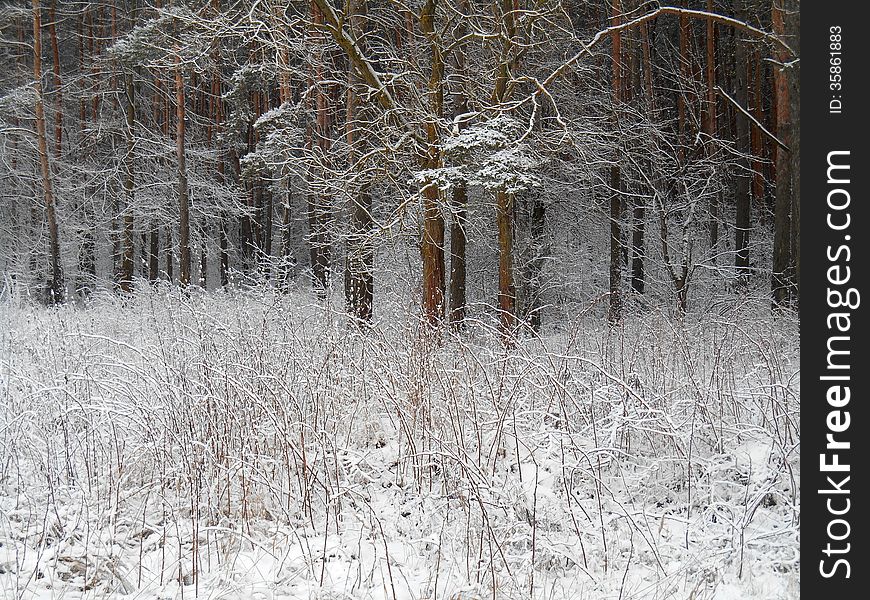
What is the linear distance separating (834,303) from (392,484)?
113 inches

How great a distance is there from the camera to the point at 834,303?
3.04 metres

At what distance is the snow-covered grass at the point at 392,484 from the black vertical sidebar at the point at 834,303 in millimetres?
302

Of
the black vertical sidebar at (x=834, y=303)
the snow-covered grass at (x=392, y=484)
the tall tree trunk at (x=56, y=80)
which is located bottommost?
the snow-covered grass at (x=392, y=484)

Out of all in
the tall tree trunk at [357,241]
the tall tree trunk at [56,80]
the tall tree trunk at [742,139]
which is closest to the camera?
the tall tree trunk at [357,241]

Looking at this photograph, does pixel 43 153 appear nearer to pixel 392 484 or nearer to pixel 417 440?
pixel 417 440

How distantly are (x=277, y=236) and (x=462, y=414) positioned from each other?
23.5 metres

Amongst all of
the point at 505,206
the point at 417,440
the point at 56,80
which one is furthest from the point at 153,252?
the point at 417,440

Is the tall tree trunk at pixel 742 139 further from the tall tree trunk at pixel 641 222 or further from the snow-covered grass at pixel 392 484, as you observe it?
the snow-covered grass at pixel 392 484

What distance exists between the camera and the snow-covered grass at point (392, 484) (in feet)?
10.1

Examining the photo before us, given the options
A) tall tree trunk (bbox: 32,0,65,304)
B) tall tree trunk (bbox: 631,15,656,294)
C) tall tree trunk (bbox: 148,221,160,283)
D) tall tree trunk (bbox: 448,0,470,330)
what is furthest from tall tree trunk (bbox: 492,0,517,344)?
tall tree trunk (bbox: 148,221,160,283)

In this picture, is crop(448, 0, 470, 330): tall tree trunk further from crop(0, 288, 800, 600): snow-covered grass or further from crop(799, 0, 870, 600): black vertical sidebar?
crop(799, 0, 870, 600): black vertical sidebar

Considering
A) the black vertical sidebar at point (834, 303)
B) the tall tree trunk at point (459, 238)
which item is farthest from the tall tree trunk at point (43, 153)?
the black vertical sidebar at point (834, 303)

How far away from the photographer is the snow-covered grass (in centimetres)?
308

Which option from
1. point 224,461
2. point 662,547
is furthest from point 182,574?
point 662,547
